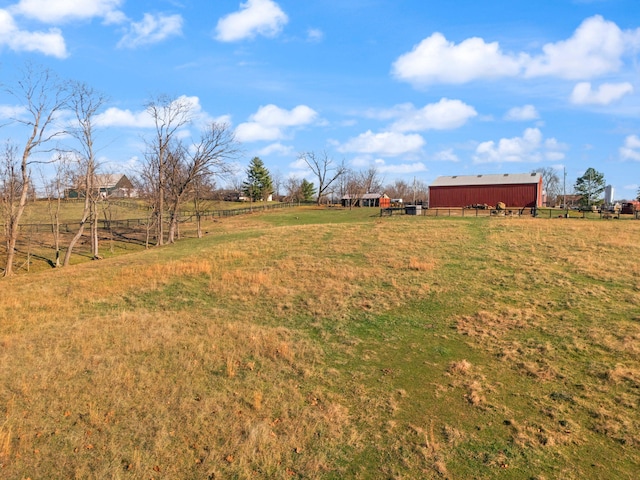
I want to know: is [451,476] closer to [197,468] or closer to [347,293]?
[197,468]

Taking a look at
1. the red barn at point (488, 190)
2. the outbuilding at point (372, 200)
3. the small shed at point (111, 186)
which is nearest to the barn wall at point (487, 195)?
the red barn at point (488, 190)

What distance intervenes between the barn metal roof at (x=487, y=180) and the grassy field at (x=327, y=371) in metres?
39.5

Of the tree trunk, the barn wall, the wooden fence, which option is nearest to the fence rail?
the tree trunk

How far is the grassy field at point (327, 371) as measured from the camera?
7668 mm

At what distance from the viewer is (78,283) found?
2048 centimetres

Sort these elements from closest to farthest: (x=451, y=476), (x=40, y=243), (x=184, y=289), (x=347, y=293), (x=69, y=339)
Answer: (x=451, y=476) → (x=69, y=339) → (x=347, y=293) → (x=184, y=289) → (x=40, y=243)

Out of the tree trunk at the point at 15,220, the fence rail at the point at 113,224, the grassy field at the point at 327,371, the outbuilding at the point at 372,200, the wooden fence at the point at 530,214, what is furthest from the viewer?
the outbuilding at the point at 372,200

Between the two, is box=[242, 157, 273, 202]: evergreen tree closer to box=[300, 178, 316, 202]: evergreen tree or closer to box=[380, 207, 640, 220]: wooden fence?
box=[300, 178, 316, 202]: evergreen tree

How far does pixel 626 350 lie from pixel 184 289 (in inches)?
702

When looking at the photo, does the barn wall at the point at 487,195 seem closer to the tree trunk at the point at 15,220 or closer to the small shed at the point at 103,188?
the small shed at the point at 103,188

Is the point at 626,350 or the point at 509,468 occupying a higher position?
the point at 626,350

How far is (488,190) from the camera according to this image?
6009 cm

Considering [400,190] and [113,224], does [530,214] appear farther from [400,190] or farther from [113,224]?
[400,190]

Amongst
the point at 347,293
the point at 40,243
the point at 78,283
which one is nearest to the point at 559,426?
the point at 347,293
